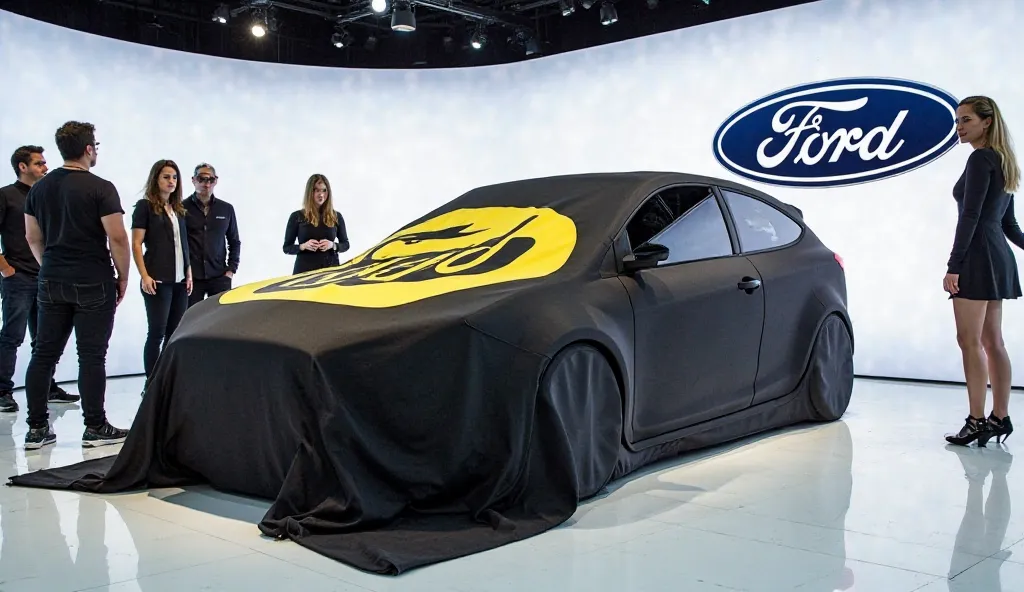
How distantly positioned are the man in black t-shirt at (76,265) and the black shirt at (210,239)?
1704mm

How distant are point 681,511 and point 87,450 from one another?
3110mm

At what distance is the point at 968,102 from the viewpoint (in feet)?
14.8

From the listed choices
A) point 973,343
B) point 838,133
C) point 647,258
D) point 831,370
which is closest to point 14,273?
point 647,258

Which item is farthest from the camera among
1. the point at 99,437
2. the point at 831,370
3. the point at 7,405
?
the point at 7,405

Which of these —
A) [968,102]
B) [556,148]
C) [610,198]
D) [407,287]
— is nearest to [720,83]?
[556,148]

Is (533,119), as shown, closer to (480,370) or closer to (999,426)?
(999,426)

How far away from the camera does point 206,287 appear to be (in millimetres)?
6758

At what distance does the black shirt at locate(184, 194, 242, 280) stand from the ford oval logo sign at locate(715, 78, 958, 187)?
4071 mm

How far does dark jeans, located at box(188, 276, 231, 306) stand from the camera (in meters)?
6.73

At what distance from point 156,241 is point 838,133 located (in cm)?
512

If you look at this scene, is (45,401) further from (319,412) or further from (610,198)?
(610,198)

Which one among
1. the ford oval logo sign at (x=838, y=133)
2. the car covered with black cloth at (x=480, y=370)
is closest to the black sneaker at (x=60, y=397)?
the car covered with black cloth at (x=480, y=370)

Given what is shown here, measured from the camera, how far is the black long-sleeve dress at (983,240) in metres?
4.45

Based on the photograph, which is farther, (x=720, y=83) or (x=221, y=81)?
(x=221, y=81)
